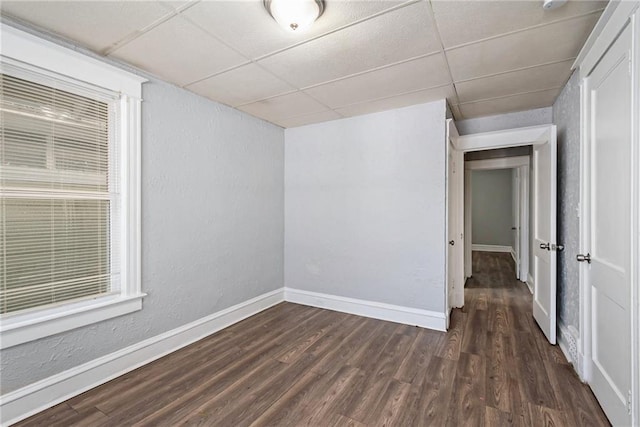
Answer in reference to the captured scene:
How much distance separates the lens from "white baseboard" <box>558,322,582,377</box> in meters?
2.22

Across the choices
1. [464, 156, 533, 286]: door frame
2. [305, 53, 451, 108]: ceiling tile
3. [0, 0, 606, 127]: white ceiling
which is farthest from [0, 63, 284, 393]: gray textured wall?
[464, 156, 533, 286]: door frame

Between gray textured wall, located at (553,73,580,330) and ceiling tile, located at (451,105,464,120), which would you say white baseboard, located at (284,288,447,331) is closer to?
gray textured wall, located at (553,73,580,330)

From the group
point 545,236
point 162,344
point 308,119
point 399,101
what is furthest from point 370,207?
point 162,344

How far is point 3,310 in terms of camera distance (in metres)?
1.74

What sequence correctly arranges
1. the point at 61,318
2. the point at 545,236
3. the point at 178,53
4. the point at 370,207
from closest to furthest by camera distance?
the point at 61,318, the point at 178,53, the point at 545,236, the point at 370,207

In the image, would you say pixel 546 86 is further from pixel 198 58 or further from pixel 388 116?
pixel 198 58

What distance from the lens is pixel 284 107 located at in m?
3.25

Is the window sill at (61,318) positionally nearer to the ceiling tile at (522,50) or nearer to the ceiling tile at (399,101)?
the ceiling tile at (399,101)

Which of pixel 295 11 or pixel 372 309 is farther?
pixel 372 309

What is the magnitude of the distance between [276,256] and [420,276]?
1.88 meters

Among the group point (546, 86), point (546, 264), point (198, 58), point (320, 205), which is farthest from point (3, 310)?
point (546, 86)

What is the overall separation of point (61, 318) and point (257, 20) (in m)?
2.34

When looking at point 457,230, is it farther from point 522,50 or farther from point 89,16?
point 89,16

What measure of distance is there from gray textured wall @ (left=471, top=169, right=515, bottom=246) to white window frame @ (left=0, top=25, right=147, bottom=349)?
862 cm
